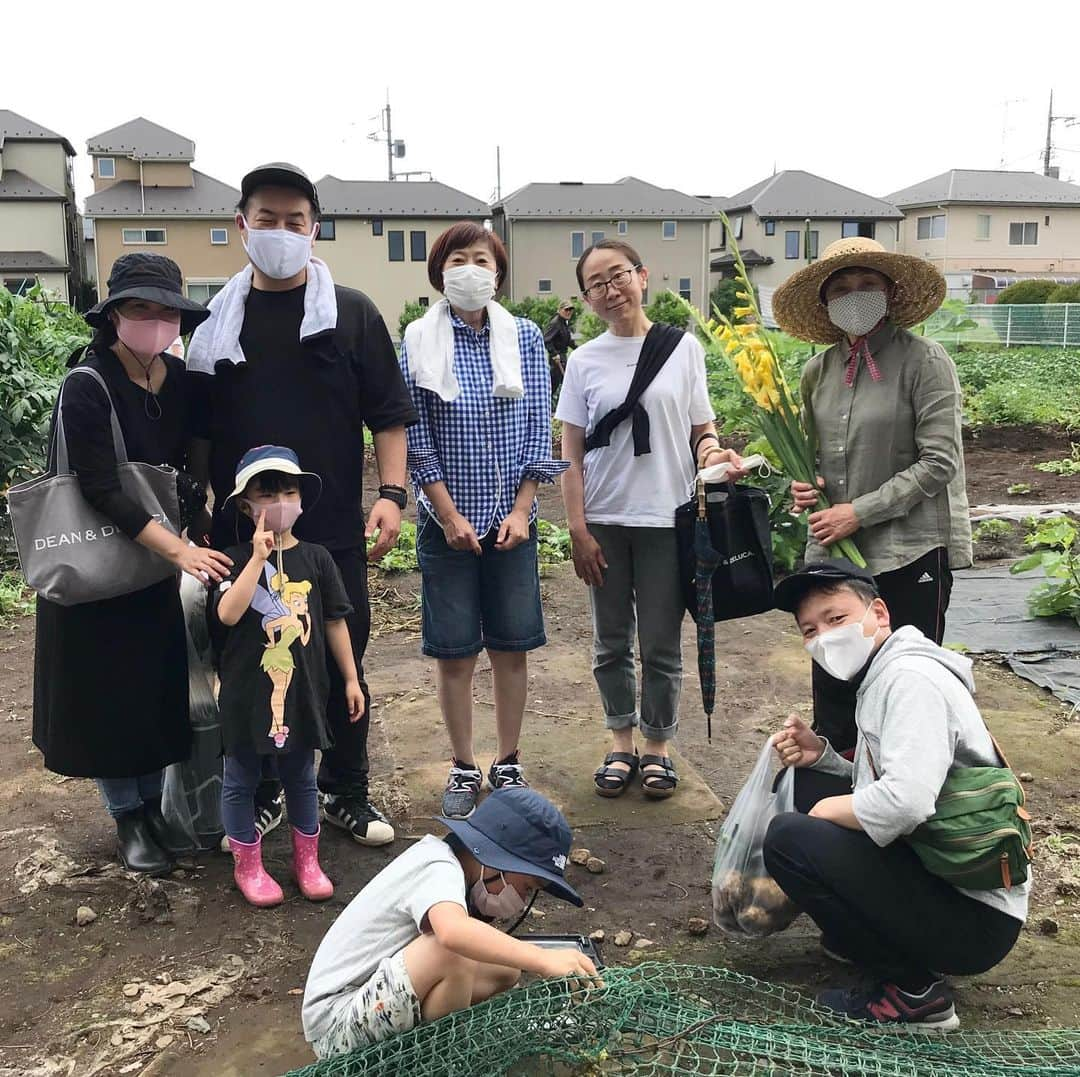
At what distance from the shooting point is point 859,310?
10.5 ft

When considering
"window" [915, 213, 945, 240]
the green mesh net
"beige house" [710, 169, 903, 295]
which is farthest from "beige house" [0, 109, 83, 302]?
the green mesh net

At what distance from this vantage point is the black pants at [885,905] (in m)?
2.35

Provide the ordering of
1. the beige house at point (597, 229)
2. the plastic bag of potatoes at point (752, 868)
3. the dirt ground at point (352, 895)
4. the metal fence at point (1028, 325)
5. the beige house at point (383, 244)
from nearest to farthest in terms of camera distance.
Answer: the dirt ground at point (352, 895)
the plastic bag of potatoes at point (752, 868)
the metal fence at point (1028, 325)
the beige house at point (383, 244)
the beige house at point (597, 229)

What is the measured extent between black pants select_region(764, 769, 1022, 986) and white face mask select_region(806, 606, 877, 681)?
37 cm

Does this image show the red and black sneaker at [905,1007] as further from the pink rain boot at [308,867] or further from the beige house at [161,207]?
the beige house at [161,207]

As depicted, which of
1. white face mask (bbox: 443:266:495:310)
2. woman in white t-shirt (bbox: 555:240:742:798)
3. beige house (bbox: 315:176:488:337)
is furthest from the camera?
beige house (bbox: 315:176:488:337)

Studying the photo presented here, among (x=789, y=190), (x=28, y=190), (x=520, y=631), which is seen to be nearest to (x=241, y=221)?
(x=520, y=631)

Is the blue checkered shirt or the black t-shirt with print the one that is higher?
the blue checkered shirt

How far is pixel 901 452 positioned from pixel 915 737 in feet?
3.90

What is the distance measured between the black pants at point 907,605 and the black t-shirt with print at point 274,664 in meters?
1.52

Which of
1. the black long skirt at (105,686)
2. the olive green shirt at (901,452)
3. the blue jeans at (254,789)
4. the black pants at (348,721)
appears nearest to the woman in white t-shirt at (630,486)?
the olive green shirt at (901,452)

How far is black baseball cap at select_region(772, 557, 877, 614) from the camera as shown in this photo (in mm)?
2574

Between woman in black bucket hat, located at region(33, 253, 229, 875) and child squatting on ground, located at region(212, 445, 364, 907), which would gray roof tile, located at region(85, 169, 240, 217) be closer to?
woman in black bucket hat, located at region(33, 253, 229, 875)

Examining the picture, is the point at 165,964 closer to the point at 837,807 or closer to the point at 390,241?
the point at 837,807
